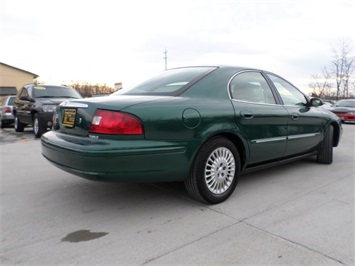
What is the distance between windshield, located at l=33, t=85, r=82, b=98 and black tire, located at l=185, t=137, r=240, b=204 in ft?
22.4

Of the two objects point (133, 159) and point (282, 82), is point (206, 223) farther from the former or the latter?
point (282, 82)

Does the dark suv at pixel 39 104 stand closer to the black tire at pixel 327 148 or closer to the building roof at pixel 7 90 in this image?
the black tire at pixel 327 148

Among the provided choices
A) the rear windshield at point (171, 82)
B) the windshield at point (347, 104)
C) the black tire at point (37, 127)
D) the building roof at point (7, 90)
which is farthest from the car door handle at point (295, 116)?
the building roof at point (7, 90)

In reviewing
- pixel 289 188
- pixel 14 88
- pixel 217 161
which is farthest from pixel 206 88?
pixel 14 88

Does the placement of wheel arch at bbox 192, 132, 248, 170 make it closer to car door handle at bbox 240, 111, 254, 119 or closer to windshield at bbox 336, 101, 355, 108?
car door handle at bbox 240, 111, 254, 119

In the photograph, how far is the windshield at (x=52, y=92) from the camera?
8.60 m

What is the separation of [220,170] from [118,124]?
120 centimetres

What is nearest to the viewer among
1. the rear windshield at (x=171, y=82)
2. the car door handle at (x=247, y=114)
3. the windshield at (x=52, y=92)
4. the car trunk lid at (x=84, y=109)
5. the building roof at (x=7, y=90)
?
the car trunk lid at (x=84, y=109)

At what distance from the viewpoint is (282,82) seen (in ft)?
14.5

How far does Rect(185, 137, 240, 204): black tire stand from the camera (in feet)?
9.90

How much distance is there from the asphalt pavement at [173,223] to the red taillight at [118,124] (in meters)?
0.82

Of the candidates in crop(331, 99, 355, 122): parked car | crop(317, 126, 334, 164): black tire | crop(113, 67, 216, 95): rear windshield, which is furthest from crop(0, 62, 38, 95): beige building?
crop(317, 126, 334, 164): black tire

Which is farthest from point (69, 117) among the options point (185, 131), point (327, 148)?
point (327, 148)

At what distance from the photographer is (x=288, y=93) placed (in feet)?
14.5
